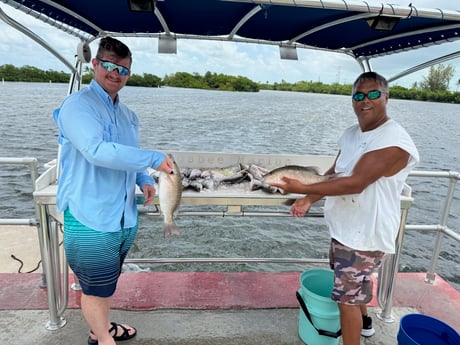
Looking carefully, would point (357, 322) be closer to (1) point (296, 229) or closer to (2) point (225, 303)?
(2) point (225, 303)

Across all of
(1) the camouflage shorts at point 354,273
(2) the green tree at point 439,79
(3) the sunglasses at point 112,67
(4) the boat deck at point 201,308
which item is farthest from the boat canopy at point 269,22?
(2) the green tree at point 439,79

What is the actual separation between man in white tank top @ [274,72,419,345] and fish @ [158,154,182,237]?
2.24 ft

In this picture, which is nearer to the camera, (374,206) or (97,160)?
(97,160)

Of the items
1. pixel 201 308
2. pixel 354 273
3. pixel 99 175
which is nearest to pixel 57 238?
pixel 99 175

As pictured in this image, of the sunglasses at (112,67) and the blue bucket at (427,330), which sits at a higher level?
the sunglasses at (112,67)

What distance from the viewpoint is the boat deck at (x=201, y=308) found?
2.52 m

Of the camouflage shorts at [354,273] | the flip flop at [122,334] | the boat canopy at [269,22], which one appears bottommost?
the flip flop at [122,334]

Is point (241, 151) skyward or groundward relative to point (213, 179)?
groundward

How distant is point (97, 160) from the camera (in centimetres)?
160

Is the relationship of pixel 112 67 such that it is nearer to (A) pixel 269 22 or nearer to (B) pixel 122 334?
→ (A) pixel 269 22

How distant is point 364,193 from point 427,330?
1225 mm

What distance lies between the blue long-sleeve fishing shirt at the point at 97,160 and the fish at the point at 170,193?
7.9 inches

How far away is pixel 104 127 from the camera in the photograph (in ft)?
5.85

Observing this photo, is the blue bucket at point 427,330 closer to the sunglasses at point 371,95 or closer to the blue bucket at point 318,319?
the blue bucket at point 318,319
